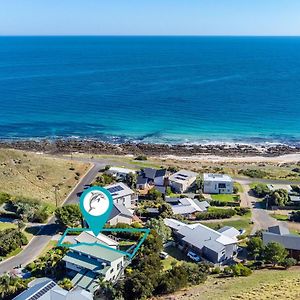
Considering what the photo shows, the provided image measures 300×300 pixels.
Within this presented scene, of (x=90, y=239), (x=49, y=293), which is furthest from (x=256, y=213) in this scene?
(x=49, y=293)

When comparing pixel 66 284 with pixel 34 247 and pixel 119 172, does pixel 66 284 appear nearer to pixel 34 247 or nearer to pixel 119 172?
pixel 34 247

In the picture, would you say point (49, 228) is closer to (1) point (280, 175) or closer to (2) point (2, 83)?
(1) point (280, 175)

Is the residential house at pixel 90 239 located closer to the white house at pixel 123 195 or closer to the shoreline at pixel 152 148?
the white house at pixel 123 195

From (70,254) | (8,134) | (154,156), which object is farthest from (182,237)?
(8,134)

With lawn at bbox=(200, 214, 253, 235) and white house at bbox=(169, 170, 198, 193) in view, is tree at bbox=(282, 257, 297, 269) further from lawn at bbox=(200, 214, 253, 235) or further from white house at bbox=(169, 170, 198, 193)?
white house at bbox=(169, 170, 198, 193)

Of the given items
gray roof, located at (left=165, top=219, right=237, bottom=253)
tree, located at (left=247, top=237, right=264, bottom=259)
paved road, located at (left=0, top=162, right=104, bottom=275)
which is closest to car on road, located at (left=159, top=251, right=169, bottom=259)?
gray roof, located at (left=165, top=219, right=237, bottom=253)

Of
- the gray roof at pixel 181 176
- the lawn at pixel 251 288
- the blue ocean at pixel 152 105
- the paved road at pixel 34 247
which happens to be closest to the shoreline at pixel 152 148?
the blue ocean at pixel 152 105
